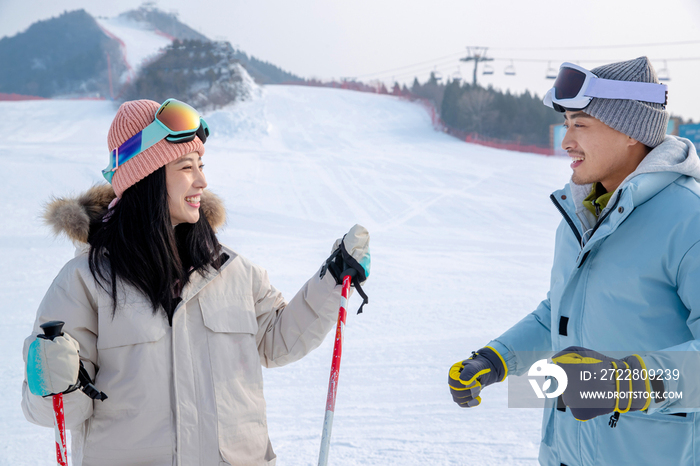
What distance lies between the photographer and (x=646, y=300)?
145cm

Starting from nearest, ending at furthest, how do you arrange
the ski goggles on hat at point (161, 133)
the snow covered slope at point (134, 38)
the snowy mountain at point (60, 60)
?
the ski goggles on hat at point (161, 133) < the snowy mountain at point (60, 60) < the snow covered slope at point (134, 38)

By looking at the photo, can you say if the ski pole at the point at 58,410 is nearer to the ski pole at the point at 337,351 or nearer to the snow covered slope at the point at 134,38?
the ski pole at the point at 337,351

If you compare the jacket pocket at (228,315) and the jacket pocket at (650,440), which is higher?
the jacket pocket at (228,315)

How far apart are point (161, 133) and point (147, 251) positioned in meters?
0.41

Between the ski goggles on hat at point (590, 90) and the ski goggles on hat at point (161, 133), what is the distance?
4.32ft

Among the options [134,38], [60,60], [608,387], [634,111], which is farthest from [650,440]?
[134,38]

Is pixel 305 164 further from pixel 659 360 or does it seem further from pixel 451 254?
A: pixel 659 360

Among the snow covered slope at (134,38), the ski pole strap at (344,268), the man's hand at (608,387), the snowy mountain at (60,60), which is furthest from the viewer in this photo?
the snow covered slope at (134,38)

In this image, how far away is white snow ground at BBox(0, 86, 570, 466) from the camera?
3.25m

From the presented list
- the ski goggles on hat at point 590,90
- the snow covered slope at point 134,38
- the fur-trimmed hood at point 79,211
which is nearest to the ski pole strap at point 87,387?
the fur-trimmed hood at point 79,211

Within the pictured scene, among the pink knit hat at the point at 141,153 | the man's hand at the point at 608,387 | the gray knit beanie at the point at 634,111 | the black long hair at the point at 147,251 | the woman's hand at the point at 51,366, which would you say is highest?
the gray knit beanie at the point at 634,111

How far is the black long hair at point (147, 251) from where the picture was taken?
168cm

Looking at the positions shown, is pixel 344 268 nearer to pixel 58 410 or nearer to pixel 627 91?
pixel 58 410

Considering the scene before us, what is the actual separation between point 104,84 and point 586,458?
165 ft
